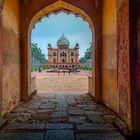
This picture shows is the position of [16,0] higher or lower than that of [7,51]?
higher

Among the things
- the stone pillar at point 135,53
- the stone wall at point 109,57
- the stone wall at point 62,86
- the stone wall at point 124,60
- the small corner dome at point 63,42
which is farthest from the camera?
the small corner dome at point 63,42

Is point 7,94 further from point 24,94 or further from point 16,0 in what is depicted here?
point 16,0

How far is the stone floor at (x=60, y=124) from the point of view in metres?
4.38

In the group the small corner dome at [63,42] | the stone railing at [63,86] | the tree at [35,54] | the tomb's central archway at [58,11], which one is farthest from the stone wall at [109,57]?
the small corner dome at [63,42]

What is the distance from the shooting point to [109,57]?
23.6 feet

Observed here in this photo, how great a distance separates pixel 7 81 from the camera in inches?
253

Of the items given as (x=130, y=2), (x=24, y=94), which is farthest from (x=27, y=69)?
(x=130, y=2)

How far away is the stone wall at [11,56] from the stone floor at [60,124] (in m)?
0.42

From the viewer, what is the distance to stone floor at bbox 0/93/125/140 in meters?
4.38

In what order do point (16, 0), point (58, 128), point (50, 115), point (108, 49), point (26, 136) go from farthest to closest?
point (16, 0)
point (108, 49)
point (50, 115)
point (58, 128)
point (26, 136)

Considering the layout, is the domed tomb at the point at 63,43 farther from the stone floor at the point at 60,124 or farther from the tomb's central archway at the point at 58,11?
the stone floor at the point at 60,124

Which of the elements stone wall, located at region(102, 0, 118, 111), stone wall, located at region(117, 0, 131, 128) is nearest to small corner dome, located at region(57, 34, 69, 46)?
stone wall, located at region(102, 0, 118, 111)

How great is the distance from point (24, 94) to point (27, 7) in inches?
120

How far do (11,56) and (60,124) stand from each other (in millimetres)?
2788
